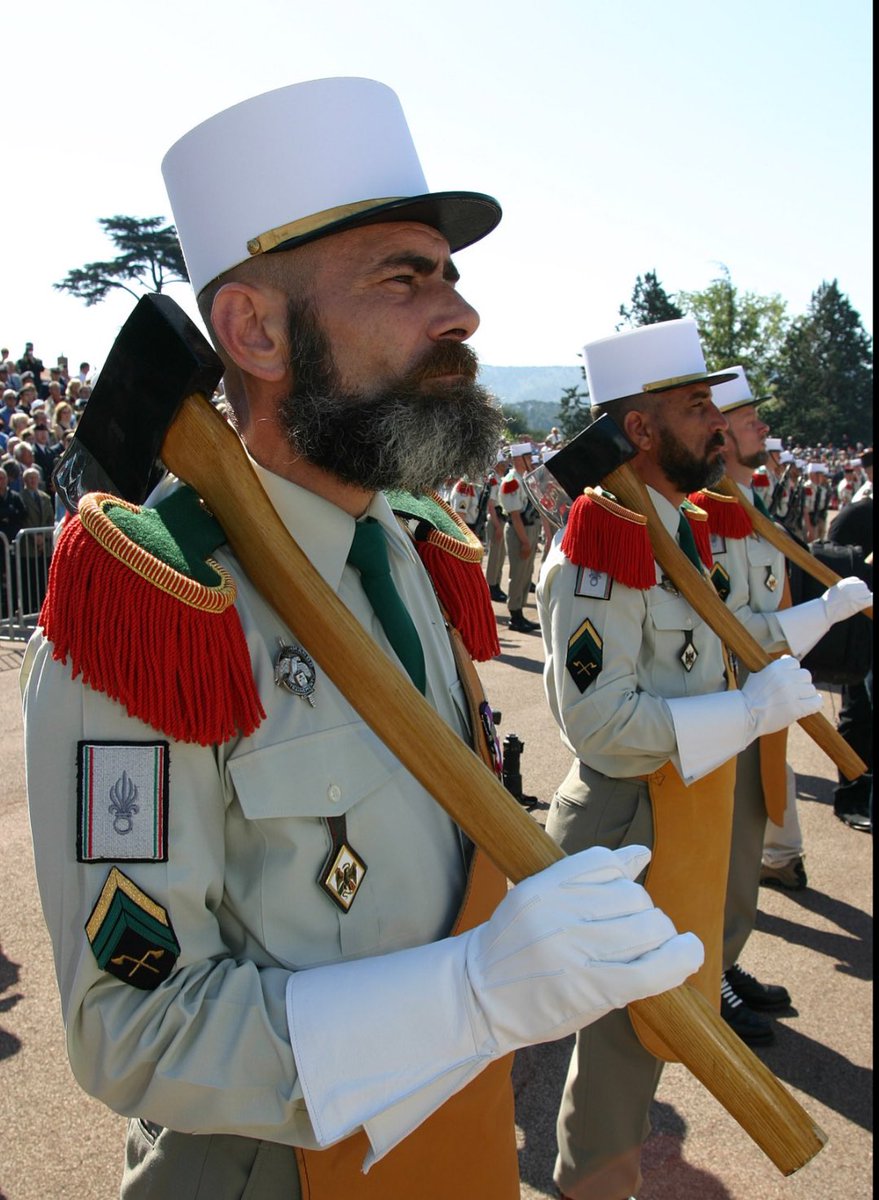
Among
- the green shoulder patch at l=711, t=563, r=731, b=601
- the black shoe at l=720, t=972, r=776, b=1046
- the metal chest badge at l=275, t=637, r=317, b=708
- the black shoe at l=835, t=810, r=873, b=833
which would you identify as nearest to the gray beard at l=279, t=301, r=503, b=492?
the metal chest badge at l=275, t=637, r=317, b=708

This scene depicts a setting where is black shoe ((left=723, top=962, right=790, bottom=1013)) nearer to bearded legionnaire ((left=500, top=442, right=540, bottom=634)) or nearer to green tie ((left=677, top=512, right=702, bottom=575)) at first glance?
green tie ((left=677, top=512, right=702, bottom=575))

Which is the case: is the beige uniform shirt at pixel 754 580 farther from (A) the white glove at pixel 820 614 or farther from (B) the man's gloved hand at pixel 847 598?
(B) the man's gloved hand at pixel 847 598

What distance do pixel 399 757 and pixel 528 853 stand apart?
238mm

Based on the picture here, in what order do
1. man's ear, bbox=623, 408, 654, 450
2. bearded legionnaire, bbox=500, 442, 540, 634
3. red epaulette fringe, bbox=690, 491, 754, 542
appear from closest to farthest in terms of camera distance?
1. man's ear, bbox=623, 408, 654, 450
2. red epaulette fringe, bbox=690, 491, 754, 542
3. bearded legionnaire, bbox=500, 442, 540, 634

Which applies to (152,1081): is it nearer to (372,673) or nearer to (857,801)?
(372,673)

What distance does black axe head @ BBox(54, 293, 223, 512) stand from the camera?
4.87ft

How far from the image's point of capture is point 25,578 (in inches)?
397

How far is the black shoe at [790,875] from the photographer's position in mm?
5059

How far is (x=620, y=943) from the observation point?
1.37 metres

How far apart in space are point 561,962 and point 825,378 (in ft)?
249

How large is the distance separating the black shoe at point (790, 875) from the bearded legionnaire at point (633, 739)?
226cm

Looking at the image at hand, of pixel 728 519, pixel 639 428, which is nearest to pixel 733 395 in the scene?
pixel 728 519

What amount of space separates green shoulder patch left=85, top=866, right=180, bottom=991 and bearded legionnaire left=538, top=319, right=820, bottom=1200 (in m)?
1.63

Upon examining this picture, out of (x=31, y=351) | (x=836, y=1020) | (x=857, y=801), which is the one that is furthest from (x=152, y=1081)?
(x=31, y=351)
